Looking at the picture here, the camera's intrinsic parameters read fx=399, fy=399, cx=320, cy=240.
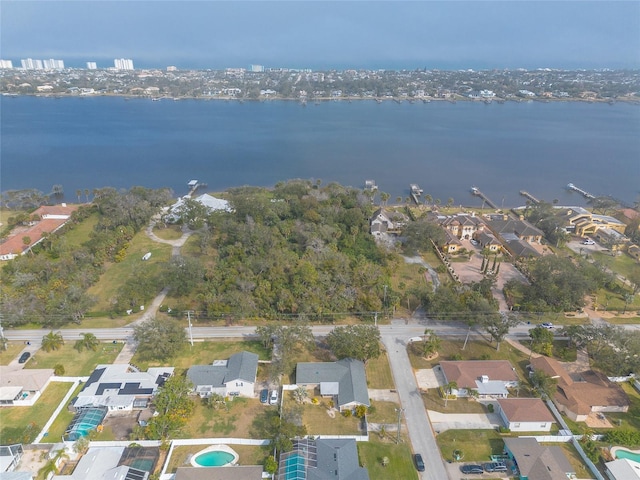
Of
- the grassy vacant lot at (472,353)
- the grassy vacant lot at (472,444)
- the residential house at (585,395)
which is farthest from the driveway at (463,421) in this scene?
the residential house at (585,395)

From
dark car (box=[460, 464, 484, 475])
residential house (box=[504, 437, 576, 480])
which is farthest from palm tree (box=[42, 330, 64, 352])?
residential house (box=[504, 437, 576, 480])

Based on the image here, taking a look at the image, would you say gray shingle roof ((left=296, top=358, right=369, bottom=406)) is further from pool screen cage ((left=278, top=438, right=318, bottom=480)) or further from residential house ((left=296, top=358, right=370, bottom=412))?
pool screen cage ((left=278, top=438, right=318, bottom=480))

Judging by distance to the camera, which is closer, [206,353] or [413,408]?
[413,408]

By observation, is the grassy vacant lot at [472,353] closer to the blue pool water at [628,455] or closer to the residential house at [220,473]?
the blue pool water at [628,455]

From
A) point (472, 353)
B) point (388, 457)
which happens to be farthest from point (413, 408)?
point (472, 353)

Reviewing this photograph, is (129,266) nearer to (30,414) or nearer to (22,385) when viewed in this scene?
(22,385)

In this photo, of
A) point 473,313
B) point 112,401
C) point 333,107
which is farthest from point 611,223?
point 333,107
